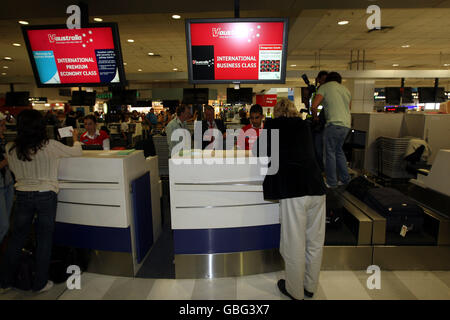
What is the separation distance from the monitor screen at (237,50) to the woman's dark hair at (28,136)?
5.07ft

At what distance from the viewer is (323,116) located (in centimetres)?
390

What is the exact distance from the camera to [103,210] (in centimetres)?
274

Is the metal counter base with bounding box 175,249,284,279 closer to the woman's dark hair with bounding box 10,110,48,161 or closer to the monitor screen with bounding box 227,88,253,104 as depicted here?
the woman's dark hair with bounding box 10,110,48,161

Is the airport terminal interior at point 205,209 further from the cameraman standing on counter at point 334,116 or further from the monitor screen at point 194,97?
the monitor screen at point 194,97

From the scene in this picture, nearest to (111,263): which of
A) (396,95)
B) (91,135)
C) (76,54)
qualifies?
(76,54)

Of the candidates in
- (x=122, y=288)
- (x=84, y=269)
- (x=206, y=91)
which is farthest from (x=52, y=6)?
(x=206, y=91)

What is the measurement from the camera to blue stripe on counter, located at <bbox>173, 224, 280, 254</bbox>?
270 cm

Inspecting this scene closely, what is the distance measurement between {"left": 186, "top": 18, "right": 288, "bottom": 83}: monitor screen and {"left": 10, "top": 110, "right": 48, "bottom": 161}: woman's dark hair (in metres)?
1.55

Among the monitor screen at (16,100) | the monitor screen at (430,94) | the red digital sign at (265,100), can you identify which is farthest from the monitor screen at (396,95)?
the monitor screen at (16,100)

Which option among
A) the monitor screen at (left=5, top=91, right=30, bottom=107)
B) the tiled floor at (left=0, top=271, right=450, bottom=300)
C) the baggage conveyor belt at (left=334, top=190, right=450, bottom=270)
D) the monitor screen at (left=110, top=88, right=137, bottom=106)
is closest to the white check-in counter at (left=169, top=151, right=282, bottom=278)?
the tiled floor at (left=0, top=271, right=450, bottom=300)

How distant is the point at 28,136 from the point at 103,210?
34.5 inches

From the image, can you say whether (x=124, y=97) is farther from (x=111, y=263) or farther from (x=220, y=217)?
(x=220, y=217)

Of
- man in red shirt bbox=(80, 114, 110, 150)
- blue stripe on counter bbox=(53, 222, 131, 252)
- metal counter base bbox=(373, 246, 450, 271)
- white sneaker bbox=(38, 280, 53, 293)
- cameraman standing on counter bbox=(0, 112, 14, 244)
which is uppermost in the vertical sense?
man in red shirt bbox=(80, 114, 110, 150)
